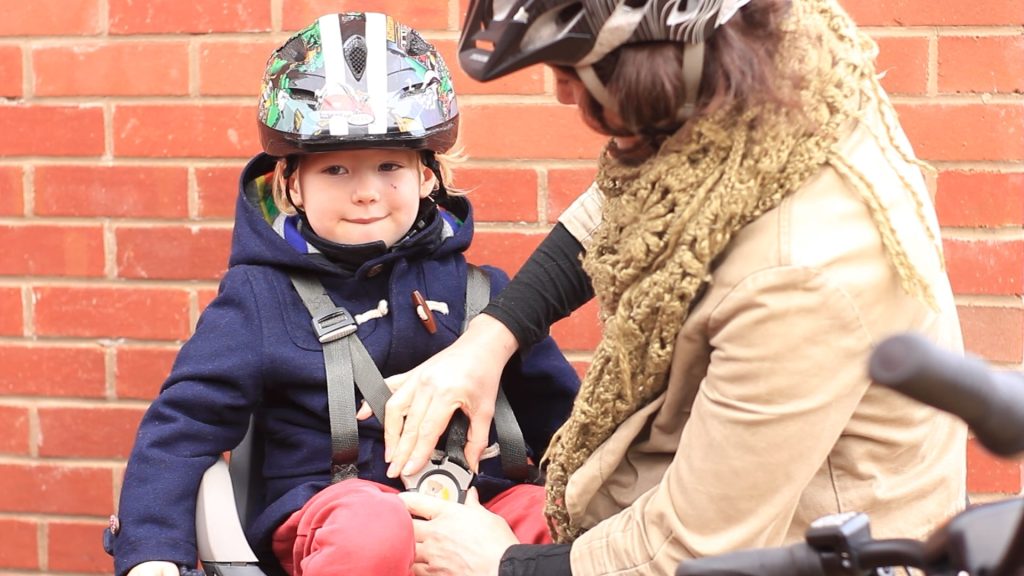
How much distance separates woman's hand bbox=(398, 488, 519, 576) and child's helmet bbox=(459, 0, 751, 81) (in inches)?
32.7

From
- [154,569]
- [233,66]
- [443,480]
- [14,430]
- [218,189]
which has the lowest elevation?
[14,430]

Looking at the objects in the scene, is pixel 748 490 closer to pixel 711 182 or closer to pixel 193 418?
pixel 711 182

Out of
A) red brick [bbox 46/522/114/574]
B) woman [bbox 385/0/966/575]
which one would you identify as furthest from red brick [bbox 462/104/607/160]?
red brick [bbox 46/522/114/574]

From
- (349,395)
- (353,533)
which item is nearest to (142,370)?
(349,395)

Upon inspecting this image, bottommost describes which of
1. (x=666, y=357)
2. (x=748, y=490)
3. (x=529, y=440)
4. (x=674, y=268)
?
(x=529, y=440)

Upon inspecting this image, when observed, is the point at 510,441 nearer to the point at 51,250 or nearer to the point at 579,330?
the point at 579,330

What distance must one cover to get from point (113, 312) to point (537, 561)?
1.74 meters

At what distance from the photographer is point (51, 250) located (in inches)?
131

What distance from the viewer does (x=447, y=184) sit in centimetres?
295

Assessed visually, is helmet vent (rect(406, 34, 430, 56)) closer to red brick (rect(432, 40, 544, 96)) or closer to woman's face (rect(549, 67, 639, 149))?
red brick (rect(432, 40, 544, 96))

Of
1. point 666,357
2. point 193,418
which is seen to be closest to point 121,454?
point 193,418

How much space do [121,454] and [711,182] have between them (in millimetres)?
2203

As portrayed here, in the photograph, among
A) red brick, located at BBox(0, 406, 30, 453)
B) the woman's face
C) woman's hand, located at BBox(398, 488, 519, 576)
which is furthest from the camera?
red brick, located at BBox(0, 406, 30, 453)

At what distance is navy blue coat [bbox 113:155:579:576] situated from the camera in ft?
8.07
